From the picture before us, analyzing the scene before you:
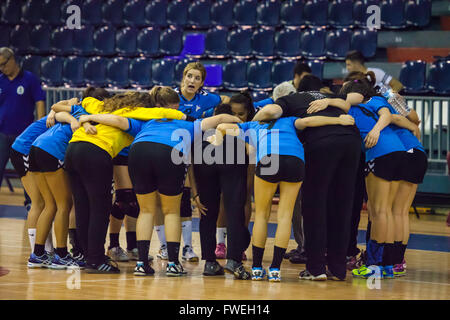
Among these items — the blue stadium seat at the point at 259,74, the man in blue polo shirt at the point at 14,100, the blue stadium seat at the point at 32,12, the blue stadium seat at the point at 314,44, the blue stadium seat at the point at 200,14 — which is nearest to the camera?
the man in blue polo shirt at the point at 14,100

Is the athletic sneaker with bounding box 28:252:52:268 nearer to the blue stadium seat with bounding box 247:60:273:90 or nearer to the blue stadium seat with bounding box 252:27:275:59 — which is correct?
the blue stadium seat with bounding box 247:60:273:90

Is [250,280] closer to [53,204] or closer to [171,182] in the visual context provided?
[171,182]

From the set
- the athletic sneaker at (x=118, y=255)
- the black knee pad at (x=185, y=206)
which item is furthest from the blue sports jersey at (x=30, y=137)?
the black knee pad at (x=185, y=206)

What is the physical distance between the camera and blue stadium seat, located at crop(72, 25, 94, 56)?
1342 cm

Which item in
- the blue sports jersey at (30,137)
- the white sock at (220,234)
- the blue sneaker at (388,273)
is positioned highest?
the blue sports jersey at (30,137)

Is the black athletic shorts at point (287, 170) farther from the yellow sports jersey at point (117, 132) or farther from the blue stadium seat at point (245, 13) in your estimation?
the blue stadium seat at point (245, 13)

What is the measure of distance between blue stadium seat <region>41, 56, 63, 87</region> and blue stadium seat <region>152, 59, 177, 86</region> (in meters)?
1.85

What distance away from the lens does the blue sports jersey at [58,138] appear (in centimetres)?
626

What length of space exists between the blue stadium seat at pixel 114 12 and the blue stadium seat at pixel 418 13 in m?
5.06

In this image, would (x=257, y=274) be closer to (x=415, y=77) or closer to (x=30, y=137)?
(x=30, y=137)

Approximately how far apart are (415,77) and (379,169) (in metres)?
4.88

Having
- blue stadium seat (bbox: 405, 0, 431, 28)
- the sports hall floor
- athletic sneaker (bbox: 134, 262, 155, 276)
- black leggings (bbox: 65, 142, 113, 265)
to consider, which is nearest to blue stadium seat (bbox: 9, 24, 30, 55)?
blue stadium seat (bbox: 405, 0, 431, 28)
